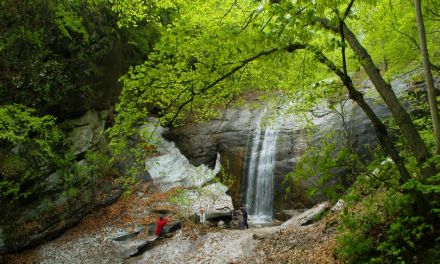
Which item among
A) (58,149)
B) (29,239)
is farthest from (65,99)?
(29,239)

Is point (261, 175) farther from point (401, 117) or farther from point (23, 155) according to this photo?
point (401, 117)

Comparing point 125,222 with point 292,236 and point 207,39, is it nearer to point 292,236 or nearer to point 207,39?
point 292,236

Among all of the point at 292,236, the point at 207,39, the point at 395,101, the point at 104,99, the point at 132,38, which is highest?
the point at 132,38

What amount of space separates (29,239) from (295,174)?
11.9 metres

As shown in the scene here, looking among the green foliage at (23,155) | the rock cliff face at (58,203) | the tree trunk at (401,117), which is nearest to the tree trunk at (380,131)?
the tree trunk at (401,117)

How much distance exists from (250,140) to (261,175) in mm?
2618

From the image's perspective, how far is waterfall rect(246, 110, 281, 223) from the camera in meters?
18.8

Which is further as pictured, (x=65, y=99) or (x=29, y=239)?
(x=65, y=99)

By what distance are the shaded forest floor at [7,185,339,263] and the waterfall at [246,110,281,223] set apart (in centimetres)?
451

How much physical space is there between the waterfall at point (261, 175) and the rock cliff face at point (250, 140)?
30cm

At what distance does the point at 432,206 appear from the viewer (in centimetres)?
571

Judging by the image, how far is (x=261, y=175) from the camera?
19859 millimetres

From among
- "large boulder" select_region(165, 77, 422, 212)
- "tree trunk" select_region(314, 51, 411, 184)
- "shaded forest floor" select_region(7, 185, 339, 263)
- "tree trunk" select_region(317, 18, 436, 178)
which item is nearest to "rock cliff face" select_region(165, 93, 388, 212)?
"large boulder" select_region(165, 77, 422, 212)

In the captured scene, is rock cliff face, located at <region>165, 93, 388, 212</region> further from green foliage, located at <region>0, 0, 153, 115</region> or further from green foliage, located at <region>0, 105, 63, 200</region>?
green foliage, located at <region>0, 105, 63, 200</region>
